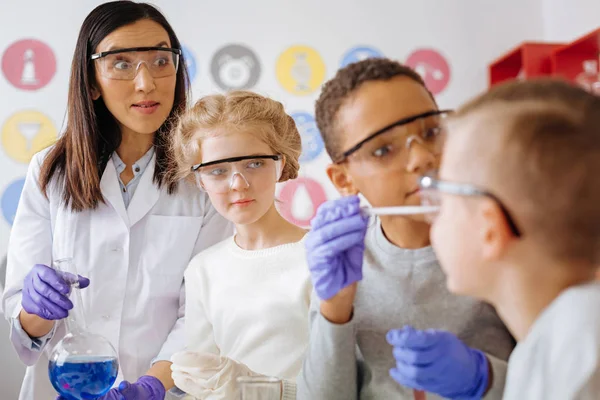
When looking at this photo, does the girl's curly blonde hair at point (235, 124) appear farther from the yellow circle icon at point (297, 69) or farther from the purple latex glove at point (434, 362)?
the yellow circle icon at point (297, 69)

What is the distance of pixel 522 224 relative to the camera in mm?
846

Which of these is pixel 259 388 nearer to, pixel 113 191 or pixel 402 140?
pixel 402 140

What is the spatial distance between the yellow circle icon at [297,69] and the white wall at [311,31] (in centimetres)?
4

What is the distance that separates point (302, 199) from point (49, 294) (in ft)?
8.34

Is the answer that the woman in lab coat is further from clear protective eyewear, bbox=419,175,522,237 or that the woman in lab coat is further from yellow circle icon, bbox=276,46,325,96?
yellow circle icon, bbox=276,46,325,96

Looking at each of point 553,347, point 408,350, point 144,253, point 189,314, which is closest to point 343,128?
point 408,350

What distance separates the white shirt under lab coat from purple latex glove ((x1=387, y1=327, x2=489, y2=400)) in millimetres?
188

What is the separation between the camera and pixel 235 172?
5.65ft

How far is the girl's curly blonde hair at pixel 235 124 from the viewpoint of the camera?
180 centimetres

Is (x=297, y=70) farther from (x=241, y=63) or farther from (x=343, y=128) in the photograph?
(x=343, y=128)

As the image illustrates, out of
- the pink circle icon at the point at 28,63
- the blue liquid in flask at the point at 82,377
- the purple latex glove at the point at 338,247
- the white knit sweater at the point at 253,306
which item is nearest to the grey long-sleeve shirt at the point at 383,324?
the purple latex glove at the point at 338,247

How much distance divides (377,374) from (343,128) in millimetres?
519

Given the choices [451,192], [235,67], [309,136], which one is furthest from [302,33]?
[451,192]

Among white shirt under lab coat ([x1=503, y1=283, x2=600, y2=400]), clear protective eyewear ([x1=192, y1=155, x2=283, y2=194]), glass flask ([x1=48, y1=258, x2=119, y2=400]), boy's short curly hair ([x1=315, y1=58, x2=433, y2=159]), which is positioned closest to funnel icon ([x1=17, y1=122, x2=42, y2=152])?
clear protective eyewear ([x1=192, y1=155, x2=283, y2=194])
